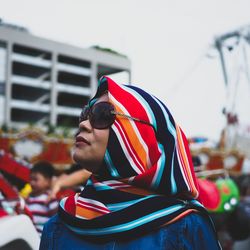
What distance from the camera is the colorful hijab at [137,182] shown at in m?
1.31

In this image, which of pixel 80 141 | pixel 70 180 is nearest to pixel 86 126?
pixel 80 141

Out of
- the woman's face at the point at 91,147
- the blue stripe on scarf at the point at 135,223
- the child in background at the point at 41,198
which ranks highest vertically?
the woman's face at the point at 91,147

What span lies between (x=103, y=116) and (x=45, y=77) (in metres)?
52.3

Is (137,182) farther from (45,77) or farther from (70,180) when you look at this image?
(45,77)

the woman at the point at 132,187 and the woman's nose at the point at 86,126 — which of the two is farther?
the woman's nose at the point at 86,126

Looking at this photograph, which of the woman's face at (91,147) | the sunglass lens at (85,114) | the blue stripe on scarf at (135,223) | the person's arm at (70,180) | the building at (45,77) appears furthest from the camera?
the building at (45,77)

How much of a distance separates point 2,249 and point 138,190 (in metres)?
0.69

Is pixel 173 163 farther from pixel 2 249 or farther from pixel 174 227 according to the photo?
pixel 2 249

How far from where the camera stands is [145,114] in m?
1.41

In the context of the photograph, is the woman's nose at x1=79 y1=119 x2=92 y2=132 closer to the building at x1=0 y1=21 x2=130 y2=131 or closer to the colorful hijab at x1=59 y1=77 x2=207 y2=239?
the colorful hijab at x1=59 y1=77 x2=207 y2=239

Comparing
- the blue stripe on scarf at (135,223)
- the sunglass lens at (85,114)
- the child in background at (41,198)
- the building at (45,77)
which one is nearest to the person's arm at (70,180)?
the child in background at (41,198)

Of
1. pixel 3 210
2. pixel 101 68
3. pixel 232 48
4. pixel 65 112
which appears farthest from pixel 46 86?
pixel 3 210

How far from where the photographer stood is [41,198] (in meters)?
3.73

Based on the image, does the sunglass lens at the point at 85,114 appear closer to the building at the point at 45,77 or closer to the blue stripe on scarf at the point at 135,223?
the blue stripe on scarf at the point at 135,223
